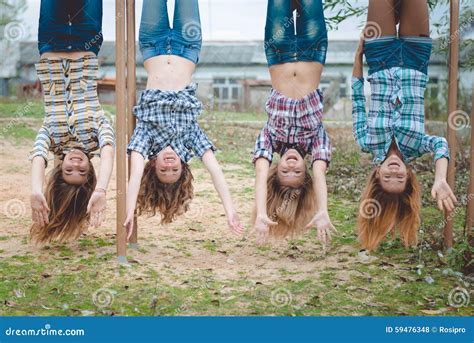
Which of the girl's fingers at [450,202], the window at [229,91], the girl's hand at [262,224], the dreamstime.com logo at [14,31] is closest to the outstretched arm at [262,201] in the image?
the girl's hand at [262,224]

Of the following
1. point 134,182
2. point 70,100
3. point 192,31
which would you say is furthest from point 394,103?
point 70,100

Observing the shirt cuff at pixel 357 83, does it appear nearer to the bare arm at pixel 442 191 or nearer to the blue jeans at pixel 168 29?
the bare arm at pixel 442 191

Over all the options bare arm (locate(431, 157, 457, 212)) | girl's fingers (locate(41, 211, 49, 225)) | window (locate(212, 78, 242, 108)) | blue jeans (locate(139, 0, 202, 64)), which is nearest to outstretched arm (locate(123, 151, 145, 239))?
girl's fingers (locate(41, 211, 49, 225))

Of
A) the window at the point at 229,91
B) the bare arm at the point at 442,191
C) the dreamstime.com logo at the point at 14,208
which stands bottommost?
the dreamstime.com logo at the point at 14,208

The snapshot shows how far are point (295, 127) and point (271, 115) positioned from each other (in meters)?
0.21

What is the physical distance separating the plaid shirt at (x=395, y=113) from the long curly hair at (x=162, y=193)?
4.60 feet

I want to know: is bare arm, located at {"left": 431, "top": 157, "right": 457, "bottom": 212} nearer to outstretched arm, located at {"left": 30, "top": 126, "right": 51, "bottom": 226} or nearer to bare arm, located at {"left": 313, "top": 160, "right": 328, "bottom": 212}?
bare arm, located at {"left": 313, "top": 160, "right": 328, "bottom": 212}

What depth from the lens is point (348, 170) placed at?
357 inches

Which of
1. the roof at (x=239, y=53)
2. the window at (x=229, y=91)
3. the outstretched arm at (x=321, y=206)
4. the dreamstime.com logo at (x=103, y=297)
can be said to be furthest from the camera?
the window at (x=229, y=91)

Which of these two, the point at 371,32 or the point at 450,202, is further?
the point at 371,32

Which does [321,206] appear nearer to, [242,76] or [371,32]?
[371,32]

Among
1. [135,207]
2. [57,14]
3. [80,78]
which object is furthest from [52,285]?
[57,14]

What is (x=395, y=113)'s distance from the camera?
16.4ft

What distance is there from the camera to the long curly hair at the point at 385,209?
5.05m
